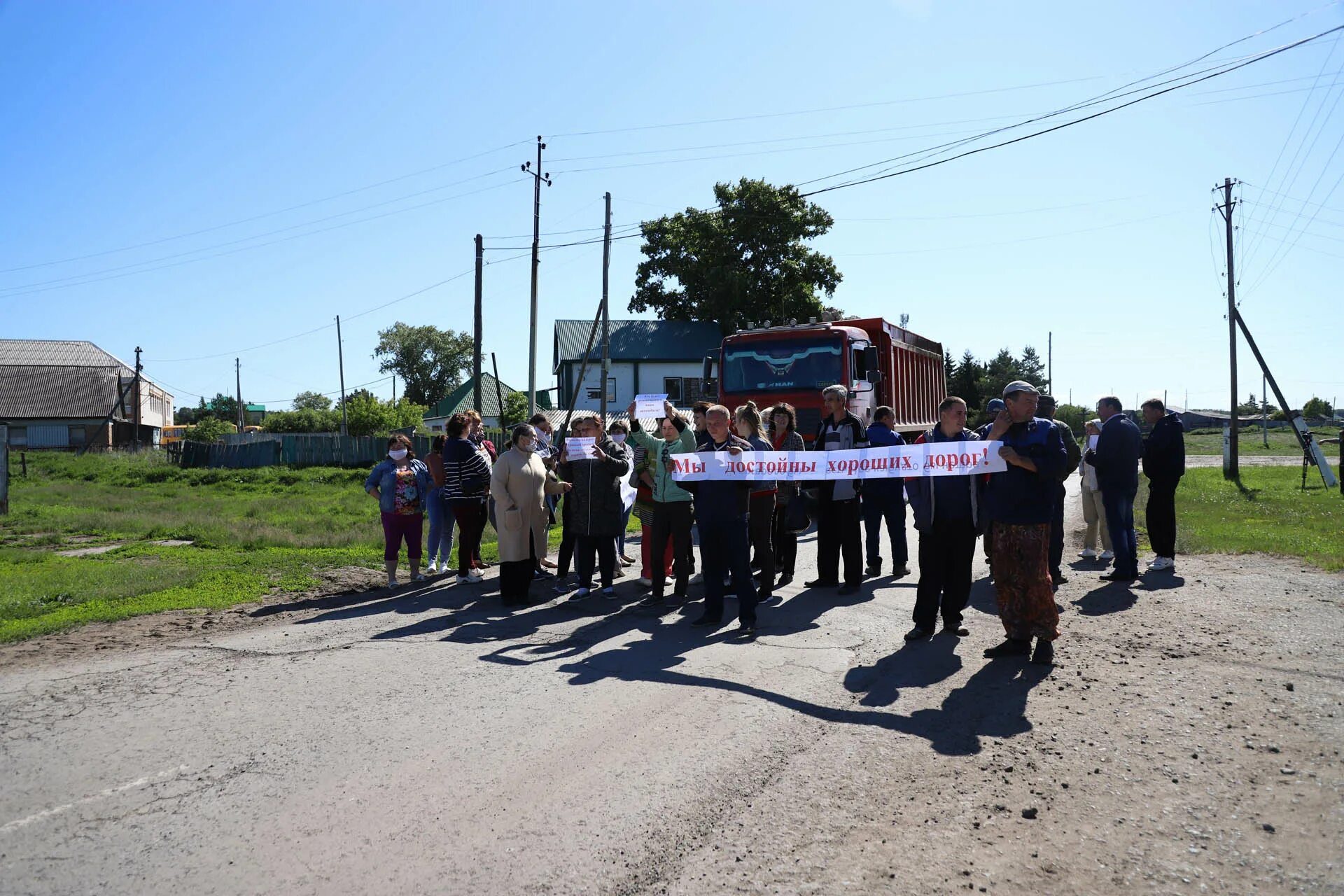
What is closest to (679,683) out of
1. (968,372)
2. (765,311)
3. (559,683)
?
(559,683)

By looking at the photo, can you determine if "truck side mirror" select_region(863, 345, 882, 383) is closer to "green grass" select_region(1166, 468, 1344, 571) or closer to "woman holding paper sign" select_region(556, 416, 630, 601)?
"green grass" select_region(1166, 468, 1344, 571)

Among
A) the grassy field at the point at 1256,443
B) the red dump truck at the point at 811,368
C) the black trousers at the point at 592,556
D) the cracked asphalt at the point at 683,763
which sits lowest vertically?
the cracked asphalt at the point at 683,763

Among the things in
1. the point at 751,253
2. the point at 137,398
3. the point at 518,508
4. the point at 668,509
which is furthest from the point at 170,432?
the point at 668,509

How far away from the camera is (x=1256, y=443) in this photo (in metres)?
63.7

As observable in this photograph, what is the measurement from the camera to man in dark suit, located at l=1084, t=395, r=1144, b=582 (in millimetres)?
9711

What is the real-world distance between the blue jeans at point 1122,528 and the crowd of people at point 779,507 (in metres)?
0.02

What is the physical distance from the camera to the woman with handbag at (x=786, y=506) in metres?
9.46

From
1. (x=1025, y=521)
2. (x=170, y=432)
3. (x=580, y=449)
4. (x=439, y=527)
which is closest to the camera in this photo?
(x=1025, y=521)

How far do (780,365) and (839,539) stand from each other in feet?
25.9

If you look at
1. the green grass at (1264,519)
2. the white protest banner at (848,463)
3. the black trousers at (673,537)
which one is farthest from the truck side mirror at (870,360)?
the black trousers at (673,537)

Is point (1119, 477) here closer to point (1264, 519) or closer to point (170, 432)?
point (1264, 519)

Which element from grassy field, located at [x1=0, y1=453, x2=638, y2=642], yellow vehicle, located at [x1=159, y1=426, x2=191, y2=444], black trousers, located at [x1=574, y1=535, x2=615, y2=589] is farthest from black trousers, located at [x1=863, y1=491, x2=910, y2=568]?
yellow vehicle, located at [x1=159, y1=426, x2=191, y2=444]

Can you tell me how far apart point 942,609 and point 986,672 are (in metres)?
A: 1.17

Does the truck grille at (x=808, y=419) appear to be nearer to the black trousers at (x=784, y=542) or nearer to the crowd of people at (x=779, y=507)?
the crowd of people at (x=779, y=507)
